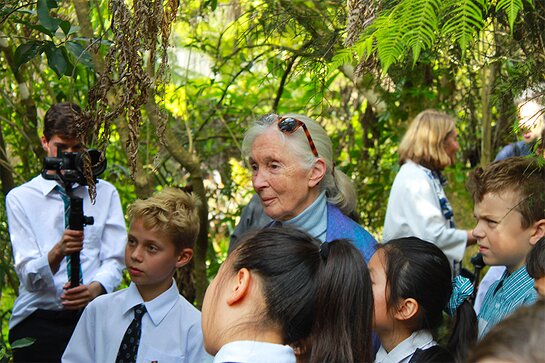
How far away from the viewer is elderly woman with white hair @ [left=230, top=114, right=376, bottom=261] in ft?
11.9

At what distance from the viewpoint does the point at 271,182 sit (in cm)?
363

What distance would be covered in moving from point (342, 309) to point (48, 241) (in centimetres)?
238

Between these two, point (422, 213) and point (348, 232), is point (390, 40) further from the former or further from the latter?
point (422, 213)

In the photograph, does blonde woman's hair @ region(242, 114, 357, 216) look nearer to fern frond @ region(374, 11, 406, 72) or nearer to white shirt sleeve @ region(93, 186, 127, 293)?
white shirt sleeve @ region(93, 186, 127, 293)

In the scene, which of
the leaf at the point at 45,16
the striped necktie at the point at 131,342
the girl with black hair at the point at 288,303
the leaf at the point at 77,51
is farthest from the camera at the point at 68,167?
the girl with black hair at the point at 288,303

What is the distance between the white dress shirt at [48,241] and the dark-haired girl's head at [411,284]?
162cm

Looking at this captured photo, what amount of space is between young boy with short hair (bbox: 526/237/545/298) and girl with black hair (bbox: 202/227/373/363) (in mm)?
855

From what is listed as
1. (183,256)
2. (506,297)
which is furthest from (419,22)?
(183,256)

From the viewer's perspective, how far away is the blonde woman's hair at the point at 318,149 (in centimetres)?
367

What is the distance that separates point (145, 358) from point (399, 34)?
1.94 meters

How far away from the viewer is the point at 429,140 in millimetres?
4961

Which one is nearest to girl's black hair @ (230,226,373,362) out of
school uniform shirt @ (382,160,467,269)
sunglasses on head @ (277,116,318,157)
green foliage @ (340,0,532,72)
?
green foliage @ (340,0,532,72)

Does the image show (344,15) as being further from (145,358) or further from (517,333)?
(517,333)

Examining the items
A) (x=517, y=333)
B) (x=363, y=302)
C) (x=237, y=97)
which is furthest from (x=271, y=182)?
(x=237, y=97)
